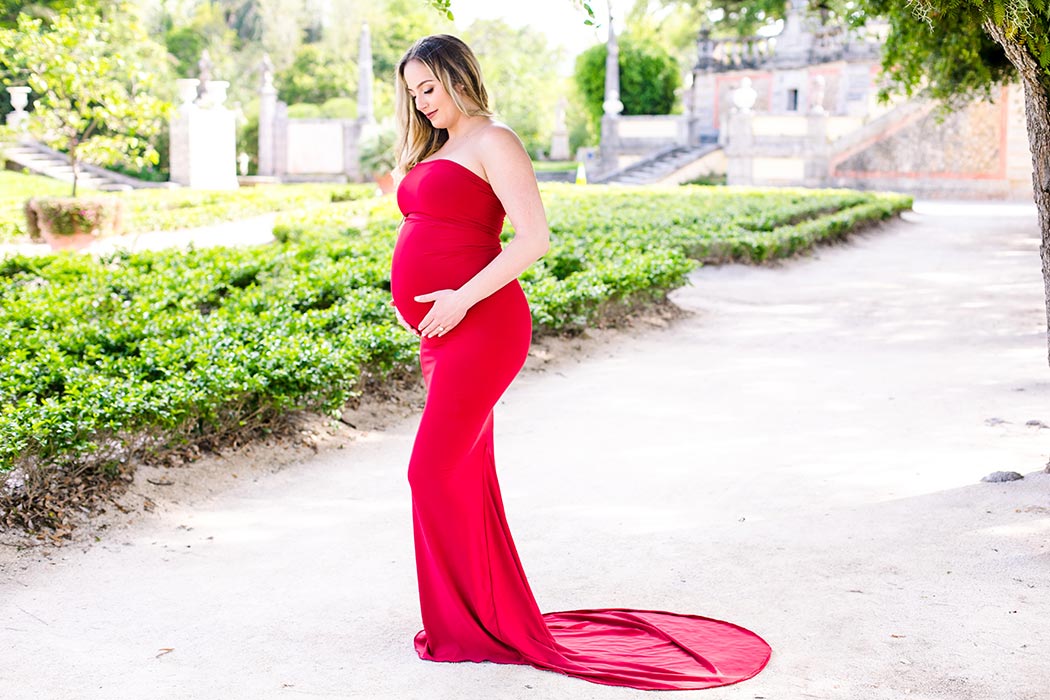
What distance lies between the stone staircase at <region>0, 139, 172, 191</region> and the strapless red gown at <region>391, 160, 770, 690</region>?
24479 millimetres

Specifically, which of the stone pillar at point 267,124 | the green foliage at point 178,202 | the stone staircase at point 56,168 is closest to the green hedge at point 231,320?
the green foliage at point 178,202

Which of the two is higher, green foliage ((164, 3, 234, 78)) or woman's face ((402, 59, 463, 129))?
green foliage ((164, 3, 234, 78))

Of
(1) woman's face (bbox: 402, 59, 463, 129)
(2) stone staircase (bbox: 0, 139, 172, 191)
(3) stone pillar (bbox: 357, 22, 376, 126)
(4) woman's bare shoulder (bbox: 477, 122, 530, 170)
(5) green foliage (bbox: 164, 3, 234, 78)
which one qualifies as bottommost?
(4) woman's bare shoulder (bbox: 477, 122, 530, 170)

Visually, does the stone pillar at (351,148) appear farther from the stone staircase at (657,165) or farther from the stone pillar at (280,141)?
the stone staircase at (657,165)

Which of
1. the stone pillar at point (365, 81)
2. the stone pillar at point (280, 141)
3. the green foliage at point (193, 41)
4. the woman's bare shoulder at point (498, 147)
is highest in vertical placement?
the green foliage at point (193, 41)

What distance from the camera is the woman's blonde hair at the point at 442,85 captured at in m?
3.24

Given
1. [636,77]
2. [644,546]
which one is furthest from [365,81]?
[644,546]

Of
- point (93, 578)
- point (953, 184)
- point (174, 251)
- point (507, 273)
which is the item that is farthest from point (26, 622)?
point (953, 184)

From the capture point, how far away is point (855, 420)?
6.50 meters

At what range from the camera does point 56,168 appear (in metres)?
28.0

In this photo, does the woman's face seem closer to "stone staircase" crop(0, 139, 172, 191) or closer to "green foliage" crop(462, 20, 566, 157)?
"stone staircase" crop(0, 139, 172, 191)

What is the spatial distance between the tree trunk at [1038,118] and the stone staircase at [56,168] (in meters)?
24.2

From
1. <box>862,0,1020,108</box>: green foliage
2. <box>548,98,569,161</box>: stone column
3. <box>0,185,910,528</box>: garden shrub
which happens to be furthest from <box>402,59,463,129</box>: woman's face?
<box>548,98,569,161</box>: stone column

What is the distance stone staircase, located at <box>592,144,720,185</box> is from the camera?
31.1 metres
